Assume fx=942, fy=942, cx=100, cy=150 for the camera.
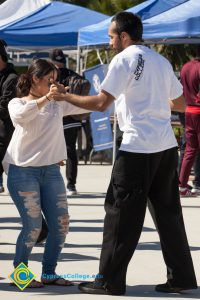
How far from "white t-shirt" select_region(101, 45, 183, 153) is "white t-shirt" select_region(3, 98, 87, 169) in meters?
0.46

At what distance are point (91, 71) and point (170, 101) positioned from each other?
8706mm

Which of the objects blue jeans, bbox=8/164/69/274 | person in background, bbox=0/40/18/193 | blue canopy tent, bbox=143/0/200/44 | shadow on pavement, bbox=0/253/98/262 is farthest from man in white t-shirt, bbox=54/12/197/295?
blue canopy tent, bbox=143/0/200/44

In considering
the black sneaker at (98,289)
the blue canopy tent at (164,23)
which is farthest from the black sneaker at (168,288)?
the blue canopy tent at (164,23)

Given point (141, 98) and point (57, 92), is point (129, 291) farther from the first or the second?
point (57, 92)

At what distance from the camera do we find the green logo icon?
6453 millimetres

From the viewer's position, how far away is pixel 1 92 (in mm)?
9938

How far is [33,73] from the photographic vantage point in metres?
6.52

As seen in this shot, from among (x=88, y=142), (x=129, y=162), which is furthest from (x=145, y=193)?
(x=88, y=142)

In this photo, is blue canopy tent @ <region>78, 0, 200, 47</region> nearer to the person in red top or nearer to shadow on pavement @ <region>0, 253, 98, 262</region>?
the person in red top

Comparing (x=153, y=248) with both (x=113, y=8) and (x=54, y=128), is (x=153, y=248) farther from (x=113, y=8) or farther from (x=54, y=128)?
(x=113, y=8)

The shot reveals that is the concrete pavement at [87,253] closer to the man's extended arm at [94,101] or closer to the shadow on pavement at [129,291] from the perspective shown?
the shadow on pavement at [129,291]

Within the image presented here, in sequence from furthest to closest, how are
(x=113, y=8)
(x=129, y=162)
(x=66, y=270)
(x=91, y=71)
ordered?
(x=113, y=8), (x=91, y=71), (x=66, y=270), (x=129, y=162)

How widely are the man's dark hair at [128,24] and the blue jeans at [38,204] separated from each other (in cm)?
105

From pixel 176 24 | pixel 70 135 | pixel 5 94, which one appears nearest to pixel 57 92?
pixel 5 94
